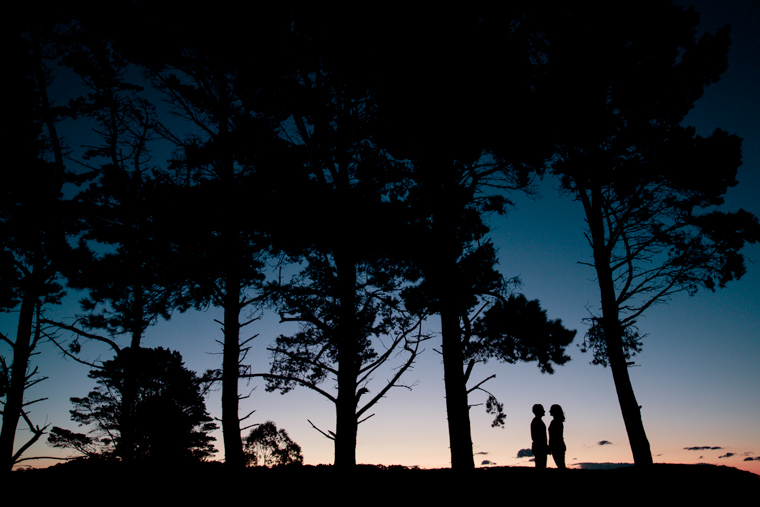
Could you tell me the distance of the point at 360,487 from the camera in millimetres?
5641

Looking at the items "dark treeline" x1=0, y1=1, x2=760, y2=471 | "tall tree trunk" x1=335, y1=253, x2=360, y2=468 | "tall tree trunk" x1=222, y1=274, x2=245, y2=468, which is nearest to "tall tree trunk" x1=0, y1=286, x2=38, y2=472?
"dark treeline" x1=0, y1=1, x2=760, y2=471

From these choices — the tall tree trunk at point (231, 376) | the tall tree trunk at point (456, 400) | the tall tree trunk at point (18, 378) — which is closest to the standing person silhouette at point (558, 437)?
the tall tree trunk at point (456, 400)

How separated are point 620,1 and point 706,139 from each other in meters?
3.77

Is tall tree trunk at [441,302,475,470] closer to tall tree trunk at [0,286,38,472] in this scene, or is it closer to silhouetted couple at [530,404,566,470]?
silhouetted couple at [530,404,566,470]

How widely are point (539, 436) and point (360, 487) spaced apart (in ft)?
13.6

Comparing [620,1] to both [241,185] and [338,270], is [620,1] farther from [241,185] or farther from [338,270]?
[241,185]

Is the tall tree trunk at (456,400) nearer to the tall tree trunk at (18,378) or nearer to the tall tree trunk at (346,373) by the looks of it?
the tall tree trunk at (346,373)

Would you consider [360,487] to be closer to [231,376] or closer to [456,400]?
[456,400]

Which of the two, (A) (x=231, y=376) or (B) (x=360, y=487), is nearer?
(B) (x=360, y=487)

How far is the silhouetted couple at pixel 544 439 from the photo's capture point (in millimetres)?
8109

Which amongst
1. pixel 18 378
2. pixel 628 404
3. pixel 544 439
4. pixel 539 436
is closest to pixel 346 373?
pixel 539 436

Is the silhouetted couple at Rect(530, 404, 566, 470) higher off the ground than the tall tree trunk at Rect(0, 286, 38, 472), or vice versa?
the tall tree trunk at Rect(0, 286, 38, 472)

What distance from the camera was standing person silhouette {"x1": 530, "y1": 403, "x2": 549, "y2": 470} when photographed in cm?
809

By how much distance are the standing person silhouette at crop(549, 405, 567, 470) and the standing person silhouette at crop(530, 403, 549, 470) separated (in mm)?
138
